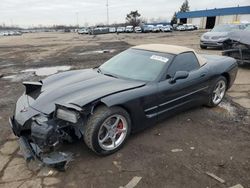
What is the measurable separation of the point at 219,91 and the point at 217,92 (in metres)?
0.09

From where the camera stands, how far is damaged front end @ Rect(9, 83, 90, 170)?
3.03m

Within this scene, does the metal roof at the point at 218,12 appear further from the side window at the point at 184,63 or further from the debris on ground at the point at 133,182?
the debris on ground at the point at 133,182

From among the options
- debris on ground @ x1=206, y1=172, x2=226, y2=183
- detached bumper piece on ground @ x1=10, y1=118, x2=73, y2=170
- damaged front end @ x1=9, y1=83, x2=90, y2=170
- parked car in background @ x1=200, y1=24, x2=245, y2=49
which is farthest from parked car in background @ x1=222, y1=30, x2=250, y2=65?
detached bumper piece on ground @ x1=10, y1=118, x2=73, y2=170

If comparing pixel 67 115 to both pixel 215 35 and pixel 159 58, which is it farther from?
pixel 215 35

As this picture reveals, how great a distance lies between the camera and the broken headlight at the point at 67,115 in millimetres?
3033

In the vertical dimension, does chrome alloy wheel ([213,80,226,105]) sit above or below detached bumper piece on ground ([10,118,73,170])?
above

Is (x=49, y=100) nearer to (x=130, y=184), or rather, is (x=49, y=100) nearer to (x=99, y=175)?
(x=99, y=175)

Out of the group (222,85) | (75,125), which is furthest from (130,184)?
(222,85)

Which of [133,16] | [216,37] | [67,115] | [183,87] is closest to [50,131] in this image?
[67,115]

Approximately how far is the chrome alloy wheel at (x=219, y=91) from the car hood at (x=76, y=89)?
2217mm

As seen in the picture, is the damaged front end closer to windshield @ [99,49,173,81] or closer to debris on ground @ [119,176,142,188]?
debris on ground @ [119,176,142,188]

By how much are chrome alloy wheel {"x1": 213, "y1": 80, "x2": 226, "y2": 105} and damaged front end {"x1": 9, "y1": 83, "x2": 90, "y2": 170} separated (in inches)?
130

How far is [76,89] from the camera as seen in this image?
3.72m

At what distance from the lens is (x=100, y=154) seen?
3414 millimetres
